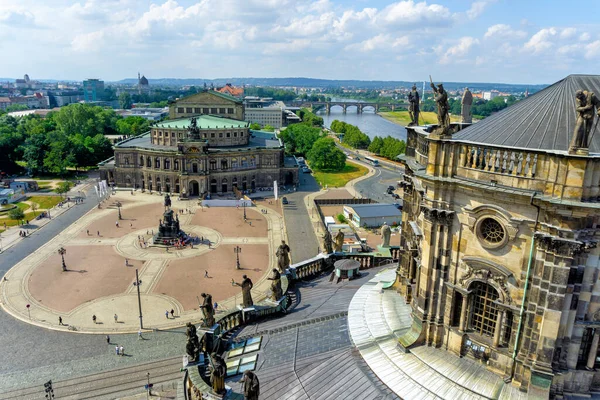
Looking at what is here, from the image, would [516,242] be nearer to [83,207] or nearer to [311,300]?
[311,300]

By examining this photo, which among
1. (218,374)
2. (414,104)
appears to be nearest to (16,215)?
(218,374)

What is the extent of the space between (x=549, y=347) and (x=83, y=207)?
98066 mm

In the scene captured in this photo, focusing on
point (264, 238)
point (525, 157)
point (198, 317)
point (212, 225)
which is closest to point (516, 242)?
point (525, 157)

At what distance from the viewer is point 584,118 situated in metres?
13.5

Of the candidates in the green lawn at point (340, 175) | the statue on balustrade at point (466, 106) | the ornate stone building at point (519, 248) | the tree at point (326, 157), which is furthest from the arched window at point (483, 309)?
the tree at point (326, 157)

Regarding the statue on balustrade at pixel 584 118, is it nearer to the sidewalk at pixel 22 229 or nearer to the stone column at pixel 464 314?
the stone column at pixel 464 314

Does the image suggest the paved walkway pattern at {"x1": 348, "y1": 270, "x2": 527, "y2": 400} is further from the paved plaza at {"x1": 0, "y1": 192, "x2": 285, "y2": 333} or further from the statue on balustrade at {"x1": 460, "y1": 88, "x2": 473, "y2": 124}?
the paved plaza at {"x1": 0, "y1": 192, "x2": 285, "y2": 333}

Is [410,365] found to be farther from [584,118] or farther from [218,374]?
[584,118]

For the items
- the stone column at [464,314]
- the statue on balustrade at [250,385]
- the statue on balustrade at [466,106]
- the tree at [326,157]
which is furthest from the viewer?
the tree at [326,157]

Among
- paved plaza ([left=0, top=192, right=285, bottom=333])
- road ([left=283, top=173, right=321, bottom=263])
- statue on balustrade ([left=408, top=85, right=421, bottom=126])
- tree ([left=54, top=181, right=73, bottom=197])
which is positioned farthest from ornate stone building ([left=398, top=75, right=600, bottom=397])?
tree ([left=54, top=181, right=73, bottom=197])

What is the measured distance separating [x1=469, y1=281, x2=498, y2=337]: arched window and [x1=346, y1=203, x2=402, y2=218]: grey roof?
215ft

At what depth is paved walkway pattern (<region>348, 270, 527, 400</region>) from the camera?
16312 mm

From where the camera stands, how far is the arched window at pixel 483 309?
16.8 m

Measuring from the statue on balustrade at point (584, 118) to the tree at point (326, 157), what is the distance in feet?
416
